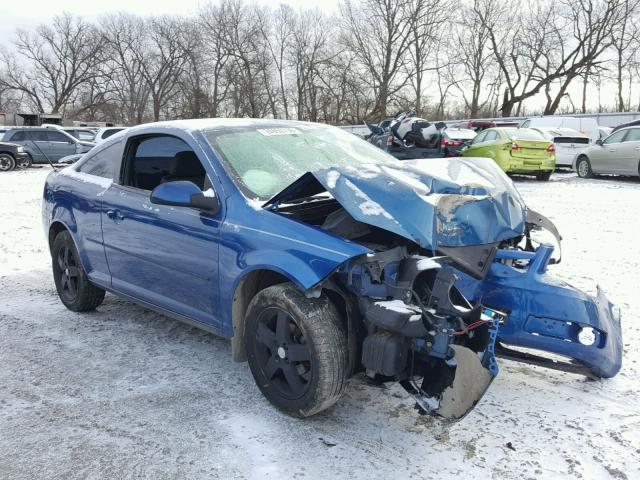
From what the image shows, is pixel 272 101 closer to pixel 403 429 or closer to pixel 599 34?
pixel 599 34

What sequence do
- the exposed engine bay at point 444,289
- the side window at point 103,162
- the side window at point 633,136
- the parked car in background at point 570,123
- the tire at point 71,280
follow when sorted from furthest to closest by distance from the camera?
the parked car in background at point 570,123
the side window at point 633,136
the tire at point 71,280
the side window at point 103,162
the exposed engine bay at point 444,289

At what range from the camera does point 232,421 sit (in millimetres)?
2959

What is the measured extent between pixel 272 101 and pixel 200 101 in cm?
706

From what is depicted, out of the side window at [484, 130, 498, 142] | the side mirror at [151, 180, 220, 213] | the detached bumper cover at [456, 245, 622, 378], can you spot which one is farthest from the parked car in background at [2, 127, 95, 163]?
the detached bumper cover at [456, 245, 622, 378]

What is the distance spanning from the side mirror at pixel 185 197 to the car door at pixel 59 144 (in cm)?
2078

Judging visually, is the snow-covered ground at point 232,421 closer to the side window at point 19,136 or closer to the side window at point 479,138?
the side window at point 479,138

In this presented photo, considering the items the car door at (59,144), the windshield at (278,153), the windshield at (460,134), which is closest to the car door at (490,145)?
the windshield at (460,134)

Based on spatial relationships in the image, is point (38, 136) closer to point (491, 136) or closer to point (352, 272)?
point (491, 136)

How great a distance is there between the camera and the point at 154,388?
3.36 m

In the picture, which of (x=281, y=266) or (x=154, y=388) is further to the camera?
(x=154, y=388)

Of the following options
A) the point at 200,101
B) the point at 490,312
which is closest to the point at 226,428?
the point at 490,312

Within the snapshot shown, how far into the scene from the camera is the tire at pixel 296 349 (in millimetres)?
2725

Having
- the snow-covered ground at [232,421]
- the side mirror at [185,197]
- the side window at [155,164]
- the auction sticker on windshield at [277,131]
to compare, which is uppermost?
the auction sticker on windshield at [277,131]

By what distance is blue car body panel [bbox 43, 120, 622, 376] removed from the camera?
110 inches
